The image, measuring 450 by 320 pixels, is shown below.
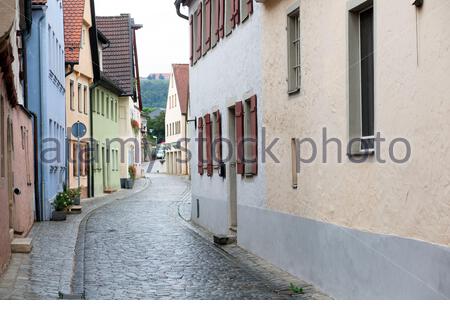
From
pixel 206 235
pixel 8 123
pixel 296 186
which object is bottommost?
pixel 206 235

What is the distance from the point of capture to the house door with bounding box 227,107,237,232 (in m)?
16.5

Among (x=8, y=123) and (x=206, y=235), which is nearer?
(x=8, y=123)

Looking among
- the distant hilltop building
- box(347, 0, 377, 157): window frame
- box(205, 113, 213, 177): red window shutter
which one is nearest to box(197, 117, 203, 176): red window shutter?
box(205, 113, 213, 177): red window shutter

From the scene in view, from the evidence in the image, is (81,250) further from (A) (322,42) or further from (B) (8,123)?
(A) (322,42)

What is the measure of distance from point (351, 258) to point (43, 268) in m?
4.53

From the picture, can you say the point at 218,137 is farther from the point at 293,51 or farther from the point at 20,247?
the point at 293,51

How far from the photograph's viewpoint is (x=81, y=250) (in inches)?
571

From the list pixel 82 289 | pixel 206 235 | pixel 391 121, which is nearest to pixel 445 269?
pixel 391 121

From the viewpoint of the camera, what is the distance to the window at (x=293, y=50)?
1176cm

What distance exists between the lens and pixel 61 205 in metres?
21.5

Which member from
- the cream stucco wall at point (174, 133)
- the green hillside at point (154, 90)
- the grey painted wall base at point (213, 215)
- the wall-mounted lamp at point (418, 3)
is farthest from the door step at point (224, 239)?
the green hillside at point (154, 90)

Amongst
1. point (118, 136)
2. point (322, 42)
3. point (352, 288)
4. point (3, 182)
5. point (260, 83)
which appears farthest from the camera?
point (118, 136)

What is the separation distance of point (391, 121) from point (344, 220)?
1.81m

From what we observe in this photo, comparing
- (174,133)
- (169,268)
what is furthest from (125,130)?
(169,268)
